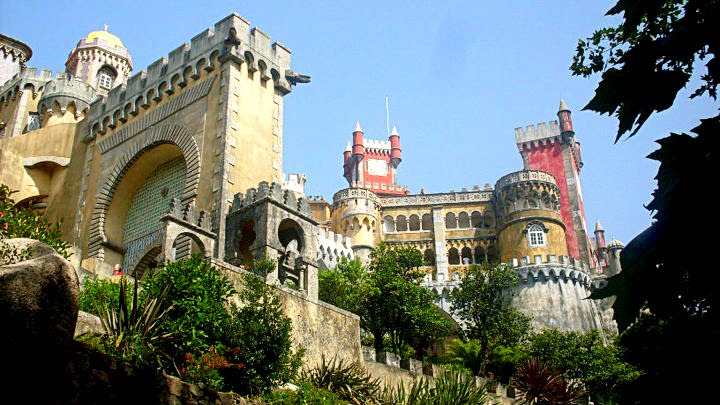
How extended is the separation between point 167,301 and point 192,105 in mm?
13743

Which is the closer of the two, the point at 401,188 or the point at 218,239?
the point at 218,239

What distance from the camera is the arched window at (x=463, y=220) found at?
6319 cm

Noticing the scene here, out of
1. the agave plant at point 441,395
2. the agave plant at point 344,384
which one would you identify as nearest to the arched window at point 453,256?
the agave plant at point 441,395

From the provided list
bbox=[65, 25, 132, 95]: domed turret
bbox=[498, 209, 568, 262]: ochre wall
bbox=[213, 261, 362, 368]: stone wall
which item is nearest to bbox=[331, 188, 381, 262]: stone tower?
bbox=[498, 209, 568, 262]: ochre wall

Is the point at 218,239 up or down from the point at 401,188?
down

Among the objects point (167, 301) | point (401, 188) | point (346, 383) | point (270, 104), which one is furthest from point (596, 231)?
Answer: point (167, 301)

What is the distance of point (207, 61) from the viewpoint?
26219mm

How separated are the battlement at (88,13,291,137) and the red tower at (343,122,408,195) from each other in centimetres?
5404

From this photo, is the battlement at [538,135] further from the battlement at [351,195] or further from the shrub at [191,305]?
the shrub at [191,305]

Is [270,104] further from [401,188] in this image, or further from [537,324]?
[401,188]

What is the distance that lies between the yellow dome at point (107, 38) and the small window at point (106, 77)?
2.09 m

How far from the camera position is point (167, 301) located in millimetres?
14023

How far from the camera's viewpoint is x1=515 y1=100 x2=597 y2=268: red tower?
60.9m

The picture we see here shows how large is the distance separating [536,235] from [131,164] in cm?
3334
